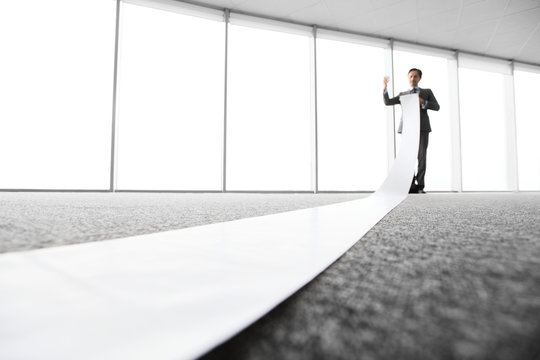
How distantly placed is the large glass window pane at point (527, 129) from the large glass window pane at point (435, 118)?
1.40 metres

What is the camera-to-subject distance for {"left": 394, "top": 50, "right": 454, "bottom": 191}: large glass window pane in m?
4.42

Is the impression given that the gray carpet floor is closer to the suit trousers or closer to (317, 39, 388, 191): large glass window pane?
the suit trousers

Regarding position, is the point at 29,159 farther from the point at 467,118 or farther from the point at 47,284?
the point at 467,118

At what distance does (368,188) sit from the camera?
424 cm

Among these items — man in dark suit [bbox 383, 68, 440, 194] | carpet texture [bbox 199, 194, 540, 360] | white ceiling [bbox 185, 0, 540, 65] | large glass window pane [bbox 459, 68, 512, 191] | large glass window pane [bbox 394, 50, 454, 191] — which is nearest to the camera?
carpet texture [bbox 199, 194, 540, 360]

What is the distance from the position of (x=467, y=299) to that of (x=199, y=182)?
3.59 metres

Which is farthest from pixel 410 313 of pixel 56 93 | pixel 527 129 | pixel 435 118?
pixel 527 129

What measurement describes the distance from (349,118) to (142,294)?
14.2 feet

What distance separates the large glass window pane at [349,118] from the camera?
410 centimetres

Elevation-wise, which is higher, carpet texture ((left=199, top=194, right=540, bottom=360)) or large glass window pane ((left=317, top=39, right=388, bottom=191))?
large glass window pane ((left=317, top=39, right=388, bottom=191))

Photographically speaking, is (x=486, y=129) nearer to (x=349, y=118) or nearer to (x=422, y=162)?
(x=349, y=118)

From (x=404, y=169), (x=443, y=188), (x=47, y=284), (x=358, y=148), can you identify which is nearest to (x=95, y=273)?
(x=47, y=284)

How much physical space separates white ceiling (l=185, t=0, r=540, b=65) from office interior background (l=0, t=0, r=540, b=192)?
6.1 inches

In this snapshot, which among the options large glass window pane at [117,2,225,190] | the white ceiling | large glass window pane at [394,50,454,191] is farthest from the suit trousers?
large glass window pane at [117,2,225,190]
